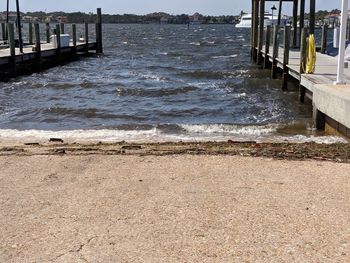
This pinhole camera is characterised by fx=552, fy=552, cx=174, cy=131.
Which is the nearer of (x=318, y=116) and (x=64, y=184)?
(x=64, y=184)

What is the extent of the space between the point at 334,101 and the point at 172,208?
5.58 meters

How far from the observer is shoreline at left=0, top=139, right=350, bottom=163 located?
7.81m

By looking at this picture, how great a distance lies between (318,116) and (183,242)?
7.71m

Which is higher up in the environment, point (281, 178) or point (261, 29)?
point (261, 29)

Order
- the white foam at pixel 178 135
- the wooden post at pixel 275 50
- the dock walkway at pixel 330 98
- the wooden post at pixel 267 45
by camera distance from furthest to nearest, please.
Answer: the wooden post at pixel 267 45, the wooden post at pixel 275 50, the white foam at pixel 178 135, the dock walkway at pixel 330 98

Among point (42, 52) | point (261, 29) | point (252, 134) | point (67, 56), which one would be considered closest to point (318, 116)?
point (252, 134)

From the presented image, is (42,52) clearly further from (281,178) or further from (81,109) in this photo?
(281,178)

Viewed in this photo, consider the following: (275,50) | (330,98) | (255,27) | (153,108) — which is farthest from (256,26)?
(330,98)

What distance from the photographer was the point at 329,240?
178 inches

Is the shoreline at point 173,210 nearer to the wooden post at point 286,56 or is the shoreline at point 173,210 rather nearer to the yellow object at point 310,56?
the yellow object at point 310,56

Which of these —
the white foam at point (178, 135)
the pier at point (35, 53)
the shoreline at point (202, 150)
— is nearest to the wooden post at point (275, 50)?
the white foam at point (178, 135)

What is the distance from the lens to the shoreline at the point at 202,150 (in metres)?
7.81

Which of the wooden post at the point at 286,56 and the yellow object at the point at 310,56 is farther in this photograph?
the wooden post at the point at 286,56

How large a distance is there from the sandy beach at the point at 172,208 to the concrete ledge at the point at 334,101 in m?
2.22
